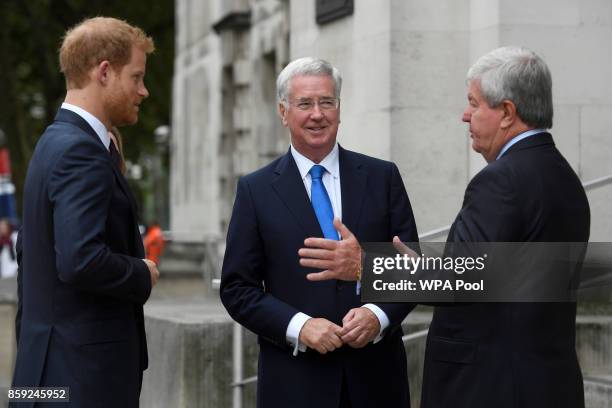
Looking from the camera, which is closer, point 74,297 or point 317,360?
point 74,297

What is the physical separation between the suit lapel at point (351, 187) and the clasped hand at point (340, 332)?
32cm

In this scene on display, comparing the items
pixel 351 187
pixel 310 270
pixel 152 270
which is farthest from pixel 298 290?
pixel 152 270

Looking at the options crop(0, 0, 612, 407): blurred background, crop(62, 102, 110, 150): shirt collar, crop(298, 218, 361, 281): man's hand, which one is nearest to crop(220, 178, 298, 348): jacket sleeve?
crop(298, 218, 361, 281): man's hand

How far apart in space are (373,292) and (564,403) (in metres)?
0.66

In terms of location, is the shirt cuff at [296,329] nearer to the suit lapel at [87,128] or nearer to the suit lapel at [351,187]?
the suit lapel at [351,187]

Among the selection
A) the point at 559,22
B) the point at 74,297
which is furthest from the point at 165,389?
the point at 74,297

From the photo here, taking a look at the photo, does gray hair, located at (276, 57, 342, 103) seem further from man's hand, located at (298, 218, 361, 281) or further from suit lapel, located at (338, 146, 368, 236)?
man's hand, located at (298, 218, 361, 281)

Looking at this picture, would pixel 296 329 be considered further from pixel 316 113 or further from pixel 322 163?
pixel 316 113

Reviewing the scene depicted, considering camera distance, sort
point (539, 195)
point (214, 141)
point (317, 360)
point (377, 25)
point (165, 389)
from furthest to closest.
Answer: point (214, 141), point (377, 25), point (165, 389), point (317, 360), point (539, 195)

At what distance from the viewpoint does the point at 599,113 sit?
8.37 metres

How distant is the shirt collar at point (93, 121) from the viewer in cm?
429

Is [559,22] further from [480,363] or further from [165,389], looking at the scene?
[480,363]

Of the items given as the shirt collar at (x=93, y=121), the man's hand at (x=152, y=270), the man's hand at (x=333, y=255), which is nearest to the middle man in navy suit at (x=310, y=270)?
the man's hand at (x=333, y=255)

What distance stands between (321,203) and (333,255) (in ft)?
1.36
